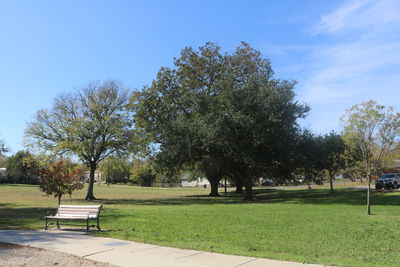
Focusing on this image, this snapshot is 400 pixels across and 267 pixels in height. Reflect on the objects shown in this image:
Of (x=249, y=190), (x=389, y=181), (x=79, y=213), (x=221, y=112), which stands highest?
(x=221, y=112)

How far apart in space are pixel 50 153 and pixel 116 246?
99.8ft

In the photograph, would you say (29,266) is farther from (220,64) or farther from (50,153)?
(220,64)

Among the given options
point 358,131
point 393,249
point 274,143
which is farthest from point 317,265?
point 274,143

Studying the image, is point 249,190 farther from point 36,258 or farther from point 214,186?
point 36,258

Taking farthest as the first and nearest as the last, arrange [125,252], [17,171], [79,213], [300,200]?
[17,171] < [300,200] < [79,213] < [125,252]

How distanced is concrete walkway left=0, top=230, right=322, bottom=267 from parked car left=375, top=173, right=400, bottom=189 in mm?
38621

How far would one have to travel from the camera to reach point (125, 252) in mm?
8273

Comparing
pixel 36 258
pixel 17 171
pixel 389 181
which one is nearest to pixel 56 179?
pixel 36 258

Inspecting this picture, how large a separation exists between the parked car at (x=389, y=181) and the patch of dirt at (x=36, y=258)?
4059cm

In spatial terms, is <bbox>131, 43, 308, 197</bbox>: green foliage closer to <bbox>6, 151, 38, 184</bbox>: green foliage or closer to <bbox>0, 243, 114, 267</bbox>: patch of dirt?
<bbox>0, 243, 114, 267</bbox>: patch of dirt

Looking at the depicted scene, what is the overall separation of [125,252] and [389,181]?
3986 centimetres

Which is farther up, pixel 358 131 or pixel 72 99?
pixel 72 99

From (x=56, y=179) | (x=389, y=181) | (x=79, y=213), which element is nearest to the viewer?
(x=79, y=213)

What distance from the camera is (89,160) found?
3691 centimetres
